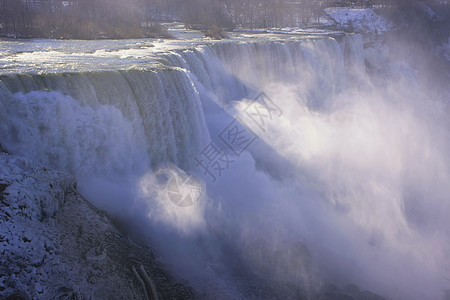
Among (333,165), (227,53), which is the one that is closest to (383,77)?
(227,53)

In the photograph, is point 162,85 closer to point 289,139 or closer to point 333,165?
→ point 289,139

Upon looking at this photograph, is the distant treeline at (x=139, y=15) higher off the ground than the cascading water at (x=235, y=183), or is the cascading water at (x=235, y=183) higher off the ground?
the distant treeline at (x=139, y=15)

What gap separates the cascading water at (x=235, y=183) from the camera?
22.7ft

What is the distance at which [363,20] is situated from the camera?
111ft

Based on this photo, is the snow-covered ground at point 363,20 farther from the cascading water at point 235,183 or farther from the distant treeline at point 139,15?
the cascading water at point 235,183

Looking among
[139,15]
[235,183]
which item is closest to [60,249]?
[235,183]

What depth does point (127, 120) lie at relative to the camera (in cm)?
838

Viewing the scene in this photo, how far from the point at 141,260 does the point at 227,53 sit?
1073 cm

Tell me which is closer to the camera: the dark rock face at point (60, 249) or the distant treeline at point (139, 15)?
the dark rock face at point (60, 249)

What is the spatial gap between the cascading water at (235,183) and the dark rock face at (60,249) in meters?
0.93

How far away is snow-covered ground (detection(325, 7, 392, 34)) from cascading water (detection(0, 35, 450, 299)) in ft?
68.6

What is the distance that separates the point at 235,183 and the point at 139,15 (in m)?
26.9

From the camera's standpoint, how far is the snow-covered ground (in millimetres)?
31833

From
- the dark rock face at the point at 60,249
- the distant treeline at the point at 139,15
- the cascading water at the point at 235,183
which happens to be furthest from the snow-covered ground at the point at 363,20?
the dark rock face at the point at 60,249
